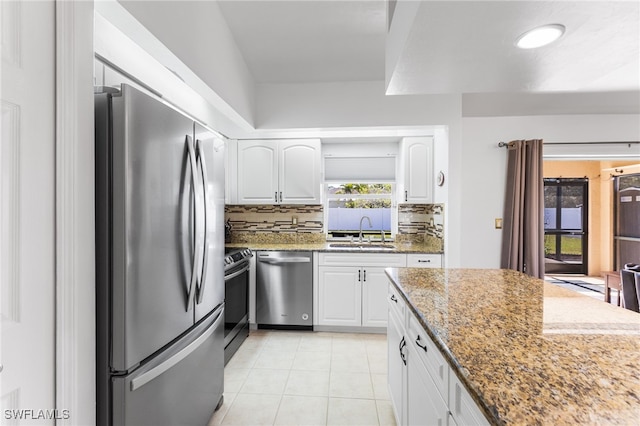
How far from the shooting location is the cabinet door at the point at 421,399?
98 cm

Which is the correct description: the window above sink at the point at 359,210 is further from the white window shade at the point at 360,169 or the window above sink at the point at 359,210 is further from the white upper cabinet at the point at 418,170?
the white upper cabinet at the point at 418,170

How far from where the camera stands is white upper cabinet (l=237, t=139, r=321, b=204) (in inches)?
142

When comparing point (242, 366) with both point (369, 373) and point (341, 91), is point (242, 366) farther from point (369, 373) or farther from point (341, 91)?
point (341, 91)

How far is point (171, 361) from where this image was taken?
1.33 m

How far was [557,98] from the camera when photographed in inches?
123

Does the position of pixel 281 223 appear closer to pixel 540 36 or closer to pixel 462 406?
pixel 540 36

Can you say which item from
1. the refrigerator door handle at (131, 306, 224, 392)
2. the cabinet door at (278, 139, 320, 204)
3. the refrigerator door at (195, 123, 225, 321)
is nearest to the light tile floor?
the refrigerator door handle at (131, 306, 224, 392)

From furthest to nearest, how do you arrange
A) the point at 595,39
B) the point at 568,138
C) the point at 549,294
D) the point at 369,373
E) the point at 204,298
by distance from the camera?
1. the point at 568,138
2. the point at 369,373
3. the point at 204,298
4. the point at 549,294
5. the point at 595,39

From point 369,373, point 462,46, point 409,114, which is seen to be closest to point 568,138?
point 409,114

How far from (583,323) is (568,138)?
2798 mm

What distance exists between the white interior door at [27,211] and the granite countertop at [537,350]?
1263 mm

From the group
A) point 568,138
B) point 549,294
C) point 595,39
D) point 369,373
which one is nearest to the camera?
point 595,39

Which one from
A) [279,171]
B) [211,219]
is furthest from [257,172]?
[211,219]

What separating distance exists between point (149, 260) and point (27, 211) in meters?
0.41
